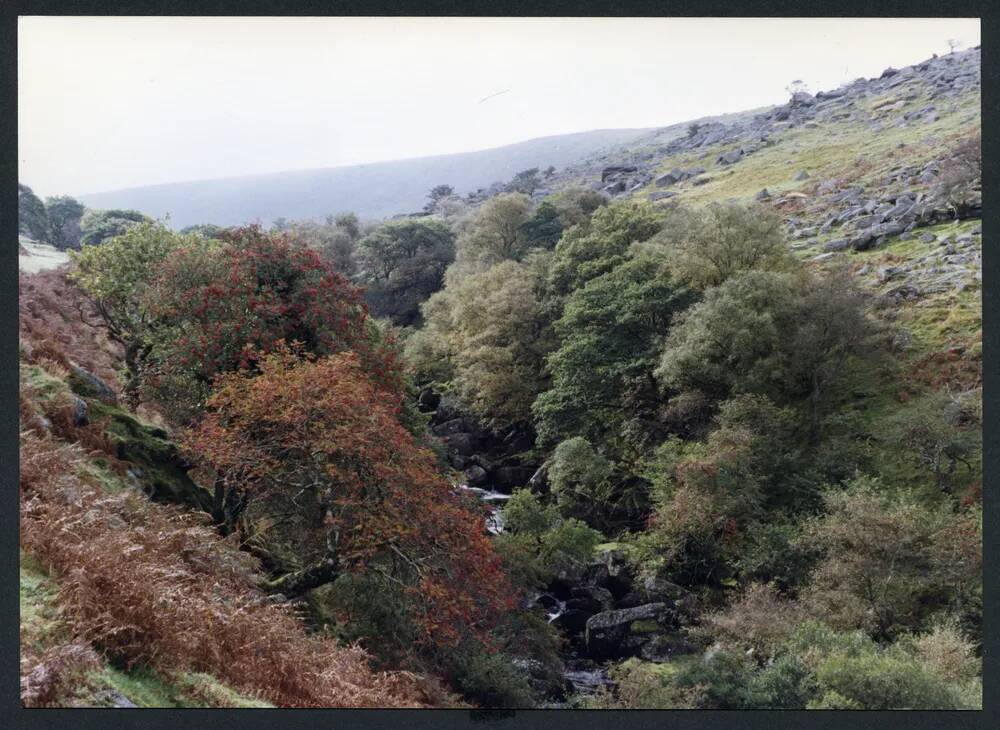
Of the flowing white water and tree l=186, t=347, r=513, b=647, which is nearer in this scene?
tree l=186, t=347, r=513, b=647

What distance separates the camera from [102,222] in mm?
18859

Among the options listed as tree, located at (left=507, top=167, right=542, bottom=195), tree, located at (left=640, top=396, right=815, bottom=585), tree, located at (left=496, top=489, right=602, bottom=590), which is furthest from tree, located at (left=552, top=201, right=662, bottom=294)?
tree, located at (left=496, top=489, right=602, bottom=590)

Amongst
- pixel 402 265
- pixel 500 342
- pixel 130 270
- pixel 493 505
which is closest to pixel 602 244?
pixel 500 342

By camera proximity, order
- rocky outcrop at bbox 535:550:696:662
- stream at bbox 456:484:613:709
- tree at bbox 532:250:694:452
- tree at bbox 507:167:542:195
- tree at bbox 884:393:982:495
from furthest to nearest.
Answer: tree at bbox 507:167:542:195 → tree at bbox 532:250:694:452 → rocky outcrop at bbox 535:550:696:662 → tree at bbox 884:393:982:495 → stream at bbox 456:484:613:709

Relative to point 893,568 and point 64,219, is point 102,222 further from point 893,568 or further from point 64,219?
point 893,568

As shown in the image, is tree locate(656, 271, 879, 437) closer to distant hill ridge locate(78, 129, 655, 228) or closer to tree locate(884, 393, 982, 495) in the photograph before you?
tree locate(884, 393, 982, 495)

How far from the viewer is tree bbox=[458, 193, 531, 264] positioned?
3091 cm

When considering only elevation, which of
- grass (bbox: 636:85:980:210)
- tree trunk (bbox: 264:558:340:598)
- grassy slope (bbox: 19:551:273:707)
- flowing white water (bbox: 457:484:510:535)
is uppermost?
grass (bbox: 636:85:980:210)

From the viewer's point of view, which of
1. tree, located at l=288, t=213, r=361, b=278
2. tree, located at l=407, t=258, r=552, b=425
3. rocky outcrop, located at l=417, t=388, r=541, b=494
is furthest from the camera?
tree, located at l=288, t=213, r=361, b=278

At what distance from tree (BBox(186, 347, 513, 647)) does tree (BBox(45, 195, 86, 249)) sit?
1019 centimetres

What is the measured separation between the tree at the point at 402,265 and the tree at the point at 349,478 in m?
22.0

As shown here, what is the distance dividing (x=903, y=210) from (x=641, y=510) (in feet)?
38.4

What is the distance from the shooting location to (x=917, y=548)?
11922 mm

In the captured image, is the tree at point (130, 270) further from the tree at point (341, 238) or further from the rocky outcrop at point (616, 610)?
the tree at point (341, 238)
